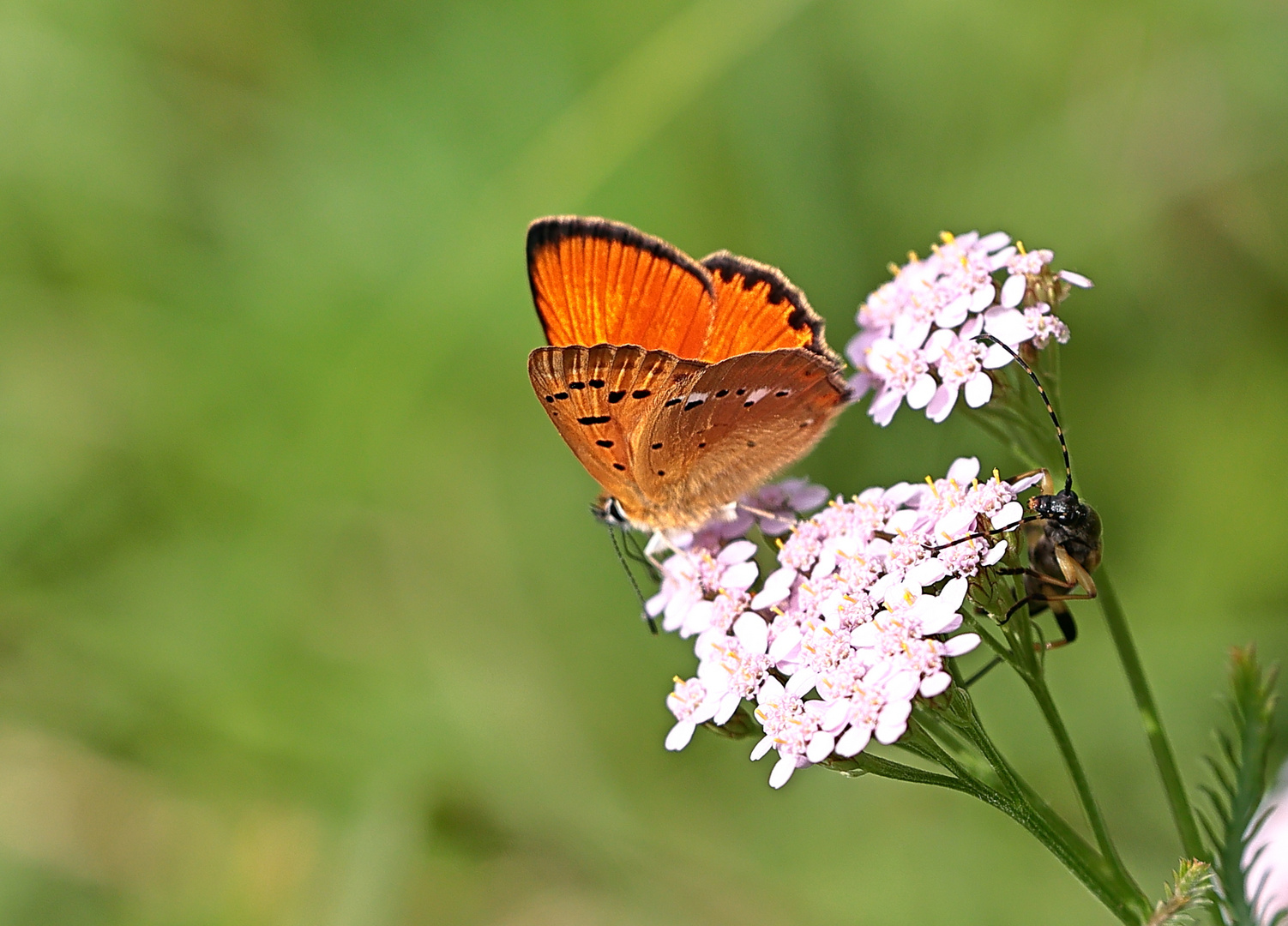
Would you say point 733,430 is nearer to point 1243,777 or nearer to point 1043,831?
point 1043,831

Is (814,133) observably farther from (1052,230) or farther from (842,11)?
(1052,230)

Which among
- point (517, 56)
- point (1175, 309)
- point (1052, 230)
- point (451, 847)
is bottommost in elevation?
point (451, 847)

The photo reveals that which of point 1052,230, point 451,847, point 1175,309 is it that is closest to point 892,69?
point 1052,230

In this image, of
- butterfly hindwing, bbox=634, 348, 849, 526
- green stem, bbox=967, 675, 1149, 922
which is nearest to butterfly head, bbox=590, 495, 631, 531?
butterfly hindwing, bbox=634, 348, 849, 526

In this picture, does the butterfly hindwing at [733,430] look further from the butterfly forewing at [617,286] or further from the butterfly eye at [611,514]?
the butterfly forewing at [617,286]

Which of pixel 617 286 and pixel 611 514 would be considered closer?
pixel 617 286

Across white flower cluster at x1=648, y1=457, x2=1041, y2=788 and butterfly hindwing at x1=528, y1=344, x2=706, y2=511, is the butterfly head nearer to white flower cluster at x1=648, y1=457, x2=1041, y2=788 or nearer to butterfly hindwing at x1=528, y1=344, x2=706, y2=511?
butterfly hindwing at x1=528, y1=344, x2=706, y2=511

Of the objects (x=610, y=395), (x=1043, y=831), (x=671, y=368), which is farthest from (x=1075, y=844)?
(x=610, y=395)
